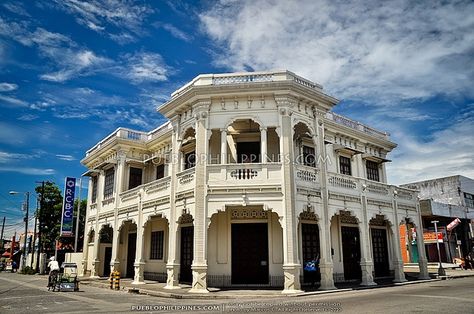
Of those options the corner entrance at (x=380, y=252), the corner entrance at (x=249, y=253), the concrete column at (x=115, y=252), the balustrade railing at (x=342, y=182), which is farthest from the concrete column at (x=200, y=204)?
the corner entrance at (x=380, y=252)

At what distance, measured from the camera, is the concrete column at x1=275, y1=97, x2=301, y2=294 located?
16125 mm

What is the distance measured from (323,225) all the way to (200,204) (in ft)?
20.0

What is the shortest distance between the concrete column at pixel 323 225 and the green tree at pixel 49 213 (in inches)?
1134

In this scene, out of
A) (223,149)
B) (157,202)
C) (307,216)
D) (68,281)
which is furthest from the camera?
(157,202)

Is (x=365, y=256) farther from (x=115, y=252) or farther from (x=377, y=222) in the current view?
(x=115, y=252)

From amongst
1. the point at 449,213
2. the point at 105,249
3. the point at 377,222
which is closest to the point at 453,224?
the point at 449,213

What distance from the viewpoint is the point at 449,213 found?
36938 mm

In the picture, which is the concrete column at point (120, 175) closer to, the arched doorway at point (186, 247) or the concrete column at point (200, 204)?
the arched doorway at point (186, 247)

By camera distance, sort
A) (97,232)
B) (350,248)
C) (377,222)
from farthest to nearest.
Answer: (97,232), (377,222), (350,248)

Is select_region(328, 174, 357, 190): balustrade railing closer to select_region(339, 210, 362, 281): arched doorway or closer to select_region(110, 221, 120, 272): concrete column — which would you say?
select_region(339, 210, 362, 281): arched doorway

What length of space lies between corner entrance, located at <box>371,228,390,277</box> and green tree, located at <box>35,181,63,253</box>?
2935 cm

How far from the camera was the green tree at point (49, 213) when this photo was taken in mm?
37156

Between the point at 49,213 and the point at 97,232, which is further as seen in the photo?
the point at 49,213

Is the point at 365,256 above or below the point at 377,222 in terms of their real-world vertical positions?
below
